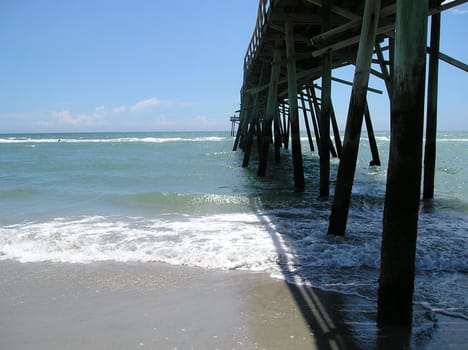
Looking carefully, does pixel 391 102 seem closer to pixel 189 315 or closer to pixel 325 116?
pixel 189 315

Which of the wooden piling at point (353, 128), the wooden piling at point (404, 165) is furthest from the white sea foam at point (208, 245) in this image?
the wooden piling at point (404, 165)

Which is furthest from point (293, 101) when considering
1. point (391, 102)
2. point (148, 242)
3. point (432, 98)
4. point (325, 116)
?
point (391, 102)

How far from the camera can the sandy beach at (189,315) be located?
2699mm

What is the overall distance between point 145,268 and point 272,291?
1499 mm

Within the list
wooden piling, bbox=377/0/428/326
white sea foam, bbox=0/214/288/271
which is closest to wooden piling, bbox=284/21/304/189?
white sea foam, bbox=0/214/288/271

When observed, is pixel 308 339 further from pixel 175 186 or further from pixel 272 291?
pixel 175 186

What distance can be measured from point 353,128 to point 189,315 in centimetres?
320

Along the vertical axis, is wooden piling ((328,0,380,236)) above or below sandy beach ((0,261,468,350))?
above

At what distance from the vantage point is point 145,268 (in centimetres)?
434

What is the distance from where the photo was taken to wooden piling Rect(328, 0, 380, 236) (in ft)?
15.9

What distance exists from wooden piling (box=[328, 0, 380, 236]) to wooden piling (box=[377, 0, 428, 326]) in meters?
2.18

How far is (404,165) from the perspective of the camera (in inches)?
106

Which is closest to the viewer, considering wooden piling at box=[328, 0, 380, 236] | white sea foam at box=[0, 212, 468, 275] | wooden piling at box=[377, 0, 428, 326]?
wooden piling at box=[377, 0, 428, 326]

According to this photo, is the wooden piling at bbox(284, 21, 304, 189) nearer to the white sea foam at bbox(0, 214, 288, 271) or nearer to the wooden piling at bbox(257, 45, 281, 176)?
the wooden piling at bbox(257, 45, 281, 176)
